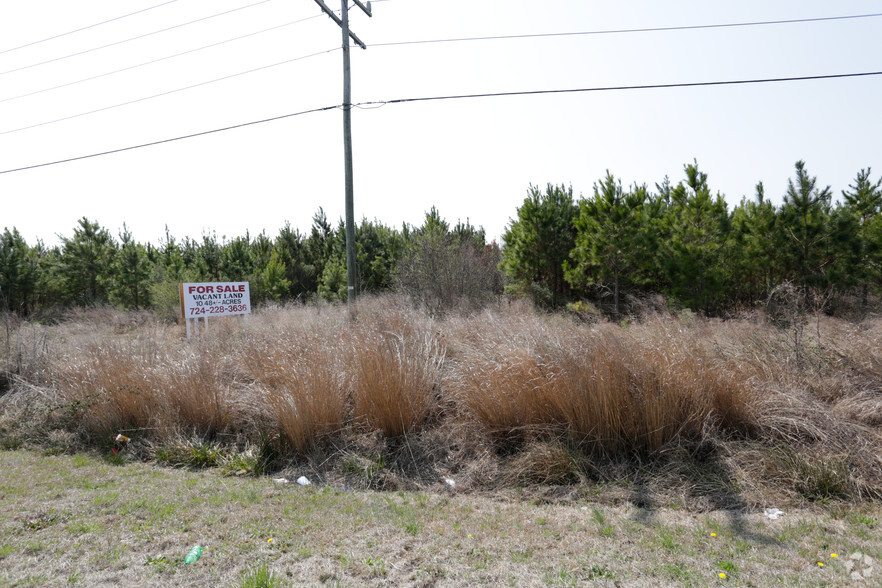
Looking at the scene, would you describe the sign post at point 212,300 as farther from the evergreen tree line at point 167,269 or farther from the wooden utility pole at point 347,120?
the evergreen tree line at point 167,269

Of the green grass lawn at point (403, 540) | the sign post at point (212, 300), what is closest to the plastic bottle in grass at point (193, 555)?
the green grass lawn at point (403, 540)

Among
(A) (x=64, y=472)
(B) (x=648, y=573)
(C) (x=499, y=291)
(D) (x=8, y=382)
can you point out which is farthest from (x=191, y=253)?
(B) (x=648, y=573)

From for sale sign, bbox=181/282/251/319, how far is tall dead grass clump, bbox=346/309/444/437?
25.1ft

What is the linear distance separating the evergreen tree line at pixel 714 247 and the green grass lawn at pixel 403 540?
35.9 ft

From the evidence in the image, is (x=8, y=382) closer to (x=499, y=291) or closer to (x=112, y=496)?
(x=112, y=496)

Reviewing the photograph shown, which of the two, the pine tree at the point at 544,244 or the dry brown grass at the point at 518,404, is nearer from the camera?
the dry brown grass at the point at 518,404

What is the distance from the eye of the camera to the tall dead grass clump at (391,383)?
5.50 metres

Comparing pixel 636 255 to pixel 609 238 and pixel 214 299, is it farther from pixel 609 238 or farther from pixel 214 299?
pixel 214 299

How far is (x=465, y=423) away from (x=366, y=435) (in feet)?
3.61

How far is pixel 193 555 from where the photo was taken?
318cm

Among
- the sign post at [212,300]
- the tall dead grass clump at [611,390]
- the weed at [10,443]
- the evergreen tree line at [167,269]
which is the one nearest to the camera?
the tall dead grass clump at [611,390]

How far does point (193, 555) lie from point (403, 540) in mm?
1353

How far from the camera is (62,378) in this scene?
7.12m

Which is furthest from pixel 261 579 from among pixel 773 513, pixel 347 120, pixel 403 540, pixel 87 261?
pixel 87 261
